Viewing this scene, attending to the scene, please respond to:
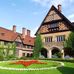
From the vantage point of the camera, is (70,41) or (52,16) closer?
(70,41)

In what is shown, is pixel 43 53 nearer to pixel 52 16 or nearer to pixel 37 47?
pixel 37 47

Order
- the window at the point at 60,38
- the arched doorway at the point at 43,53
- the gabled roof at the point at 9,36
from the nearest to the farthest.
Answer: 1. the window at the point at 60,38
2. the arched doorway at the point at 43,53
3. the gabled roof at the point at 9,36

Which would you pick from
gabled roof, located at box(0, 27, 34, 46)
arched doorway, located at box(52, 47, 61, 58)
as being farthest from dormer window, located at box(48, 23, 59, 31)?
gabled roof, located at box(0, 27, 34, 46)

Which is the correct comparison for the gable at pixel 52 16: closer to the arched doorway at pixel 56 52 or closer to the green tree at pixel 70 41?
the green tree at pixel 70 41

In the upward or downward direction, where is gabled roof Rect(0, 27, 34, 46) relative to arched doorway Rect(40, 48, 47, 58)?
upward

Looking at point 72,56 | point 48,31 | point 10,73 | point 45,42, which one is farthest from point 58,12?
point 10,73

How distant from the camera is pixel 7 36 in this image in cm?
5241

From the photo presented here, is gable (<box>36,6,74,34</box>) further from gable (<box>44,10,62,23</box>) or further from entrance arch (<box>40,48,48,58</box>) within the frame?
entrance arch (<box>40,48,48,58</box>)

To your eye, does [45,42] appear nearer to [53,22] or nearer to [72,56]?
[53,22]

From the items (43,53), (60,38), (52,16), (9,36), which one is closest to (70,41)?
(60,38)

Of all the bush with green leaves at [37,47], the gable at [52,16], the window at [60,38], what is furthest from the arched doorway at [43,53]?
the gable at [52,16]

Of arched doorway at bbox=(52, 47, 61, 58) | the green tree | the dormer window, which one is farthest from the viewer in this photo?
the dormer window

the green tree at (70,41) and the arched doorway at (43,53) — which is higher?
the green tree at (70,41)

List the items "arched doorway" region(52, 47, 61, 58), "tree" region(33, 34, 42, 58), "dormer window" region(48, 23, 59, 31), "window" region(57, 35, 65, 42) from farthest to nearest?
"tree" region(33, 34, 42, 58) → "dormer window" region(48, 23, 59, 31) → "window" region(57, 35, 65, 42) → "arched doorway" region(52, 47, 61, 58)
